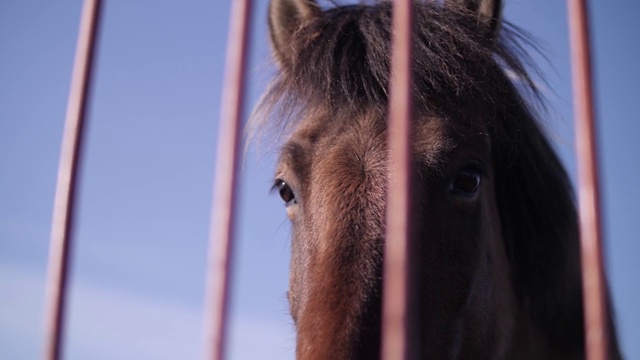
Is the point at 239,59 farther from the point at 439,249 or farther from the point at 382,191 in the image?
the point at 439,249

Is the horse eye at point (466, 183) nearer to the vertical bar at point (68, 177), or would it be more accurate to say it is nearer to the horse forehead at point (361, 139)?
the horse forehead at point (361, 139)

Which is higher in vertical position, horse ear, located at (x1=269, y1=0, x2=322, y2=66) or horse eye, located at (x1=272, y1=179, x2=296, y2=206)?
horse ear, located at (x1=269, y1=0, x2=322, y2=66)

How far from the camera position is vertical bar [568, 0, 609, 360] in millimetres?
1120

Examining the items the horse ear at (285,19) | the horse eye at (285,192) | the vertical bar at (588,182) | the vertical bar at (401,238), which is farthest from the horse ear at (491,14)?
the vertical bar at (401,238)

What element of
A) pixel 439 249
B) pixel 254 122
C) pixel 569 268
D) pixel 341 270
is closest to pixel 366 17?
pixel 254 122

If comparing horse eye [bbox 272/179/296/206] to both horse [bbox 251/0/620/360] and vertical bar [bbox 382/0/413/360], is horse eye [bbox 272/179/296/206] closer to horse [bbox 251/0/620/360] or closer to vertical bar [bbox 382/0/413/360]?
horse [bbox 251/0/620/360]

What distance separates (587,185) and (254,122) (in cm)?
265

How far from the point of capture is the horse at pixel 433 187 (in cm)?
208

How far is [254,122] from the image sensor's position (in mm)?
3604

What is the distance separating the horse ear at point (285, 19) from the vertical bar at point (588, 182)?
2250 mm

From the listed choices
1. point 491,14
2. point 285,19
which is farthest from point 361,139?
point 285,19

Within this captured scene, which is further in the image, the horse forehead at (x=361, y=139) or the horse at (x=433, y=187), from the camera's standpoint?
the horse forehead at (x=361, y=139)

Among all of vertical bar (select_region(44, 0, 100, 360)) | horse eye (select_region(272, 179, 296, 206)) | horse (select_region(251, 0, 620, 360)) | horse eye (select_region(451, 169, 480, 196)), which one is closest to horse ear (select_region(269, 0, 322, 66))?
horse (select_region(251, 0, 620, 360))

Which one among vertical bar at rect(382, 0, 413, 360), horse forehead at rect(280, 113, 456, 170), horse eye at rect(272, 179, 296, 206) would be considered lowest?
vertical bar at rect(382, 0, 413, 360)
